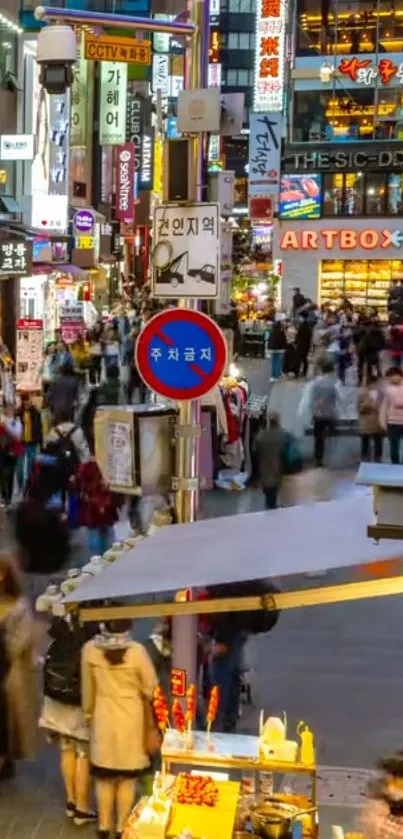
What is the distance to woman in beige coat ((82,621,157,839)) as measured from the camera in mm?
6898

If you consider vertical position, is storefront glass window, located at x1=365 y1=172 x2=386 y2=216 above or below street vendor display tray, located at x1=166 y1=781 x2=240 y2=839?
above

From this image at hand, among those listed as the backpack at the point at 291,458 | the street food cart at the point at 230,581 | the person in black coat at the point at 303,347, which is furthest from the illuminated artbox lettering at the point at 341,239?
the street food cart at the point at 230,581

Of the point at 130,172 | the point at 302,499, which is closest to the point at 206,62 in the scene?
the point at 302,499

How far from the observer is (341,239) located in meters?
45.5

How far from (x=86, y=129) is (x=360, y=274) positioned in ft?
41.8

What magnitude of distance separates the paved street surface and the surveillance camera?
4.87m

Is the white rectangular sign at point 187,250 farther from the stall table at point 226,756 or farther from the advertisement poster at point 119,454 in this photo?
the stall table at point 226,756

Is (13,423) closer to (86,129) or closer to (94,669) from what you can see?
(94,669)

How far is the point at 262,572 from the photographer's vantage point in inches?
195

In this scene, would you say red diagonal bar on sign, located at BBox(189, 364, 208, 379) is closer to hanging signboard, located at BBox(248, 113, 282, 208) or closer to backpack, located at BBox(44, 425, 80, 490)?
backpack, located at BBox(44, 425, 80, 490)

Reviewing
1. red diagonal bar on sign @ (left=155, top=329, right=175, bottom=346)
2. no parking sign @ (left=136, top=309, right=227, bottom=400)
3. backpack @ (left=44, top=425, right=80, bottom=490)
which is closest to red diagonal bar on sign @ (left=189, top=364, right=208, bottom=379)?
no parking sign @ (left=136, top=309, right=227, bottom=400)

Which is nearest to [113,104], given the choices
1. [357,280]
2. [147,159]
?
[147,159]

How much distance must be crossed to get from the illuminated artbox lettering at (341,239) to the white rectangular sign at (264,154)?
49.6 ft

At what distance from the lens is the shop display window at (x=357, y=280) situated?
46.5m
